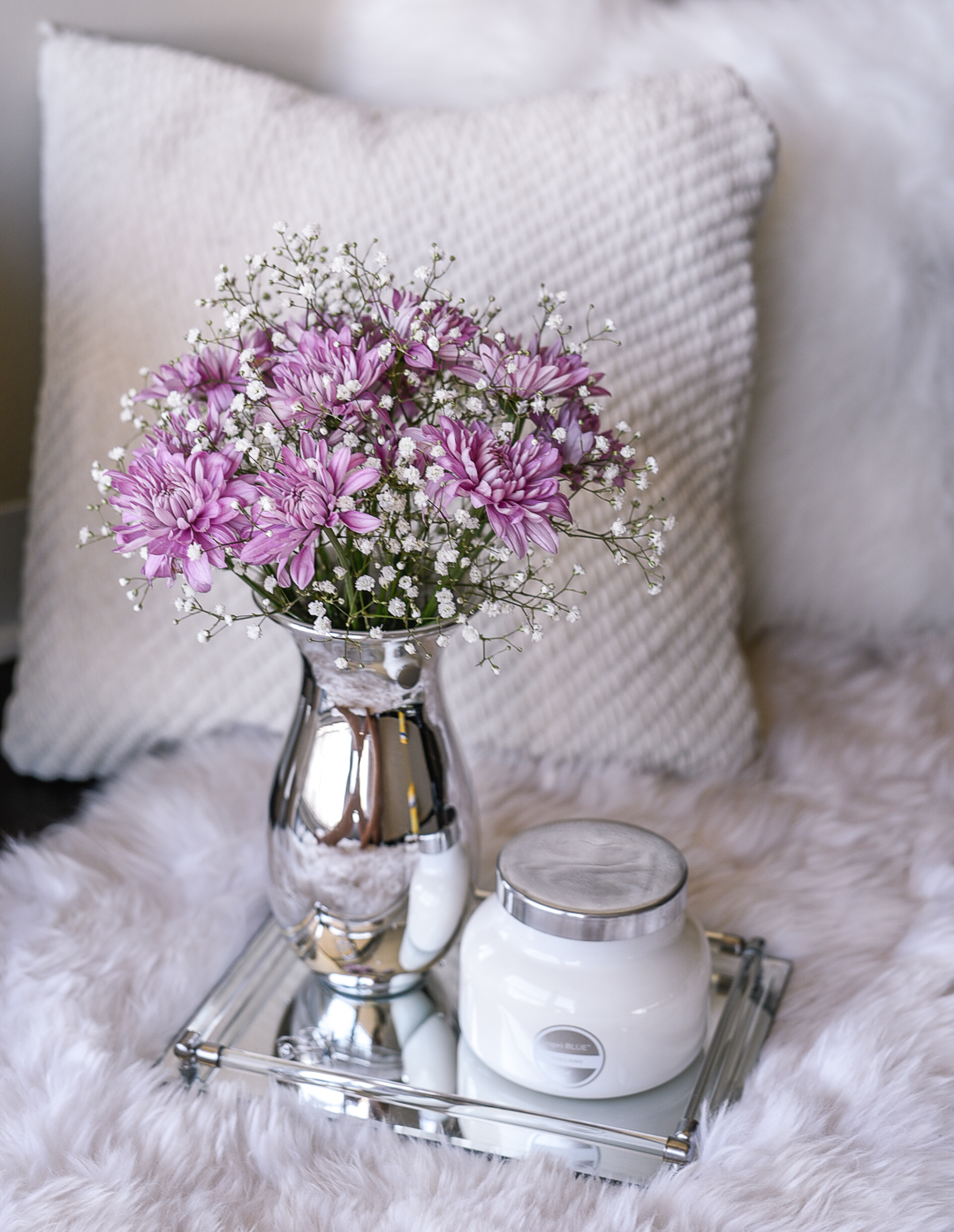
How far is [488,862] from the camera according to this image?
31.2 inches

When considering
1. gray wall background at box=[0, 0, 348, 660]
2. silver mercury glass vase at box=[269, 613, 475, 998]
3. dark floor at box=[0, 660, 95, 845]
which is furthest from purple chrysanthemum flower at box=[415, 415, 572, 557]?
gray wall background at box=[0, 0, 348, 660]

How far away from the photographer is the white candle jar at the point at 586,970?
57 centimetres

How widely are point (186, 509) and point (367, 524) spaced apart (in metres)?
0.08

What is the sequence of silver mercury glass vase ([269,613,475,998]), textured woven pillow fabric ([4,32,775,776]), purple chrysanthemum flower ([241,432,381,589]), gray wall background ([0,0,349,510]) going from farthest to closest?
gray wall background ([0,0,349,510]) < textured woven pillow fabric ([4,32,775,776]) < silver mercury glass vase ([269,613,475,998]) < purple chrysanthemum flower ([241,432,381,589])

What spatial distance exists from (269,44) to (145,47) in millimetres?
150

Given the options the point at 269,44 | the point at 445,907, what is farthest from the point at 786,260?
the point at 445,907

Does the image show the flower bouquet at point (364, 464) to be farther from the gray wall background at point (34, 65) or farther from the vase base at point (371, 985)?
the gray wall background at point (34, 65)

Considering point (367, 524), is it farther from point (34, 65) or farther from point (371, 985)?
point (34, 65)

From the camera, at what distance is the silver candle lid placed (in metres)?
0.56

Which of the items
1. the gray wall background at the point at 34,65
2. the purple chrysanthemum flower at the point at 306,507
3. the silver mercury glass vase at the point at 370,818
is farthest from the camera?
the gray wall background at the point at 34,65

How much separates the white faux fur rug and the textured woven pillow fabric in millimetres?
55

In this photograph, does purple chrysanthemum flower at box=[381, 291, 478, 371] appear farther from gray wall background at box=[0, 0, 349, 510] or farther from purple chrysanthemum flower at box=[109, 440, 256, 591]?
gray wall background at box=[0, 0, 349, 510]

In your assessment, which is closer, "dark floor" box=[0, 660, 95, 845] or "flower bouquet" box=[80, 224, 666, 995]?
"flower bouquet" box=[80, 224, 666, 995]

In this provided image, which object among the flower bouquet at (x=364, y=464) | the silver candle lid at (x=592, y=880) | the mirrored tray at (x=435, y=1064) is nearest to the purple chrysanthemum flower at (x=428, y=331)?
the flower bouquet at (x=364, y=464)
